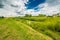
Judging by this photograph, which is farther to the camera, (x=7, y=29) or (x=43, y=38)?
(x=7, y=29)

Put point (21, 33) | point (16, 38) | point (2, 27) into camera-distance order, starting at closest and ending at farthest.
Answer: point (16, 38), point (21, 33), point (2, 27)

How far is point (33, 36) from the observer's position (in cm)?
3819

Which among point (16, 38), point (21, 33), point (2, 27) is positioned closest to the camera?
point (16, 38)

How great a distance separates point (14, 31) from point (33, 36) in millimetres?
4810

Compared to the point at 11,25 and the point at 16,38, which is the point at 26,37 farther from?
the point at 11,25

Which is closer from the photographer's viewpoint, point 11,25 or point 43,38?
point 43,38

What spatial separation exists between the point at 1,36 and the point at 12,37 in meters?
2.60

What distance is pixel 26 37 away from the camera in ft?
122

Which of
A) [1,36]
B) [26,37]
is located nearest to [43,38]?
[26,37]

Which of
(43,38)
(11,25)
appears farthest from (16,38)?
(11,25)

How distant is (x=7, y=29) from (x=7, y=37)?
15.8 feet

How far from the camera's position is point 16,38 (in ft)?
119

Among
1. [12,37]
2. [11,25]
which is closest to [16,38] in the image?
[12,37]

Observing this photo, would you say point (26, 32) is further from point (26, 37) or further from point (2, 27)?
point (2, 27)
